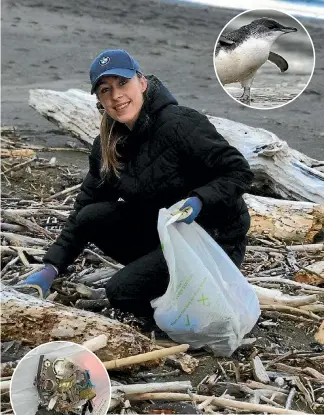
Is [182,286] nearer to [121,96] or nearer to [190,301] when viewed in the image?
[190,301]

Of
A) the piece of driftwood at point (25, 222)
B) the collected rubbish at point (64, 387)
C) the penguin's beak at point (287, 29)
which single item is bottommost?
the piece of driftwood at point (25, 222)

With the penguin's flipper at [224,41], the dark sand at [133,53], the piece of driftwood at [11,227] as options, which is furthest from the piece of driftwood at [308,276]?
the dark sand at [133,53]

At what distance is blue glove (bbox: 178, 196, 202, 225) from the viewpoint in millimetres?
2512

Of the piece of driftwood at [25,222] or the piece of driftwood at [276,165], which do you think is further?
the piece of driftwood at [276,165]

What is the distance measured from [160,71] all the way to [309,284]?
5224mm

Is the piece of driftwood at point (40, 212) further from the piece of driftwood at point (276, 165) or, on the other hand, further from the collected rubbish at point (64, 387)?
the collected rubbish at point (64, 387)

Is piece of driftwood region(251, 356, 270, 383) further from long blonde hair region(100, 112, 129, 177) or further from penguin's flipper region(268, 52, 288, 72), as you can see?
penguin's flipper region(268, 52, 288, 72)

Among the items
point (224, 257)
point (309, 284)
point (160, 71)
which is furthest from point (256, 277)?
point (160, 71)

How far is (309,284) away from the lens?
10.3ft

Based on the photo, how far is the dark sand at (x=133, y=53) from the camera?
6.43 meters

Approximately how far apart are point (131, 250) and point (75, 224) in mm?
214

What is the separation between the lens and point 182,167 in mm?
2656

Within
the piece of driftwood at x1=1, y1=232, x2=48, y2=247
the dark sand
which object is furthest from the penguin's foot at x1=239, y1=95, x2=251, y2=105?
the dark sand

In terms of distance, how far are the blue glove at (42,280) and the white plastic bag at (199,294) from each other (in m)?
0.37
